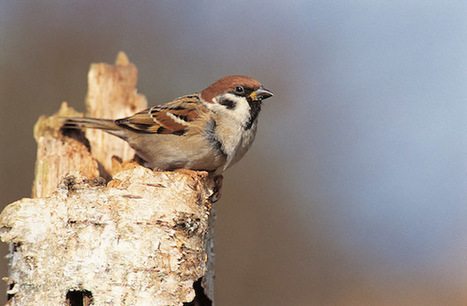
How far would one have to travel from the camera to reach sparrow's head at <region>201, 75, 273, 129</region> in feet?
9.61

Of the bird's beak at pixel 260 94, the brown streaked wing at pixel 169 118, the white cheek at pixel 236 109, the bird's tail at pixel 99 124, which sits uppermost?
the bird's beak at pixel 260 94

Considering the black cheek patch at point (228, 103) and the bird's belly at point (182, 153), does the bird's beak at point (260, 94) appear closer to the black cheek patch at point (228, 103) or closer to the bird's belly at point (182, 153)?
the black cheek patch at point (228, 103)

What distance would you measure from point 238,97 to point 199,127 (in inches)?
12.3

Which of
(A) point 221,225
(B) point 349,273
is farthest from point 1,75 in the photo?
(B) point 349,273

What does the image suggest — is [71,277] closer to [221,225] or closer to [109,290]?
[109,290]

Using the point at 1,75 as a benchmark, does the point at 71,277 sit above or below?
below

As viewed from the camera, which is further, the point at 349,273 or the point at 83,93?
the point at 83,93

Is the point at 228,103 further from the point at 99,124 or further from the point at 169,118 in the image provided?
the point at 99,124

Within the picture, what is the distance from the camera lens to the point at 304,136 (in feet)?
15.5

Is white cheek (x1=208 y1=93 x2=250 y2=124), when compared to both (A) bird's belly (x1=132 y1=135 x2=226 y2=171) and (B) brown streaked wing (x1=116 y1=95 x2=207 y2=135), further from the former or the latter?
(A) bird's belly (x1=132 y1=135 x2=226 y2=171)

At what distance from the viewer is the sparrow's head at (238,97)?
9.61 feet

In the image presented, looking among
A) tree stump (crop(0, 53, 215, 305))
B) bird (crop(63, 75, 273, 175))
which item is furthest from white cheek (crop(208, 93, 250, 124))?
tree stump (crop(0, 53, 215, 305))

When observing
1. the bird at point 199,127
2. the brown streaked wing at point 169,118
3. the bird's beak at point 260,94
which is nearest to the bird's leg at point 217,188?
the bird at point 199,127

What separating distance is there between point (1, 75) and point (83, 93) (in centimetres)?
70
